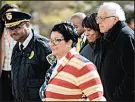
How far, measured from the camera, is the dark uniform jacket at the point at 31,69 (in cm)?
512

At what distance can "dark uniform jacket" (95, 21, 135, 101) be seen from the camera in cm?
452

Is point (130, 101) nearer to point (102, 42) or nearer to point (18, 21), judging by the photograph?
point (102, 42)

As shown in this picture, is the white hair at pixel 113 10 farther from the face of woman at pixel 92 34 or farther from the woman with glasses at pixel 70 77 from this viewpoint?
the woman with glasses at pixel 70 77

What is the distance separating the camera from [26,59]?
5.19 m

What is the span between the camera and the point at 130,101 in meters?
4.51

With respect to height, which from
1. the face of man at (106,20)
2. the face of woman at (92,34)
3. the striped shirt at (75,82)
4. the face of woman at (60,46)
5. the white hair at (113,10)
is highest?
the white hair at (113,10)

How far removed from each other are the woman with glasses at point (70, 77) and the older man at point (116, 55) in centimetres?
70

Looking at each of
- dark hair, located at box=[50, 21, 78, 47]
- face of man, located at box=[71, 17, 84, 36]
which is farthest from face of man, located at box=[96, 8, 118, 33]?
face of man, located at box=[71, 17, 84, 36]

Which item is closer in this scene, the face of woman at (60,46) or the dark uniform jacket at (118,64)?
the face of woman at (60,46)

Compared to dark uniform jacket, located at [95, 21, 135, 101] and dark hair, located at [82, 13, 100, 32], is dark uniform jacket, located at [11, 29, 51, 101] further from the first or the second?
dark uniform jacket, located at [95, 21, 135, 101]

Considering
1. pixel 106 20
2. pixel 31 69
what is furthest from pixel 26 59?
pixel 106 20

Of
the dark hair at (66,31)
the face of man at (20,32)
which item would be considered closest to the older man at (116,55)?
the dark hair at (66,31)

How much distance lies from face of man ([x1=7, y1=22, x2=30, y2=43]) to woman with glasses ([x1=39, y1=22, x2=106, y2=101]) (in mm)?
1244

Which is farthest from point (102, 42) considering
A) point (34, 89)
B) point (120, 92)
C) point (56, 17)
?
point (56, 17)
